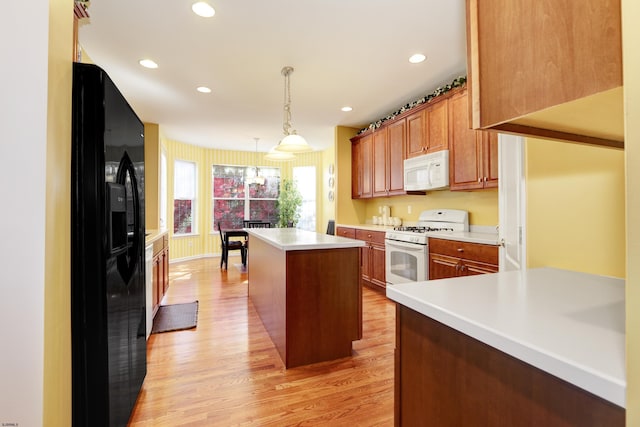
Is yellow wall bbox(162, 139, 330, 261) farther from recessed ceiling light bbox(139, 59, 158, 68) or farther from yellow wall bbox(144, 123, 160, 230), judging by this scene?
recessed ceiling light bbox(139, 59, 158, 68)

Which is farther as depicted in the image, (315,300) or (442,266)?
(442,266)

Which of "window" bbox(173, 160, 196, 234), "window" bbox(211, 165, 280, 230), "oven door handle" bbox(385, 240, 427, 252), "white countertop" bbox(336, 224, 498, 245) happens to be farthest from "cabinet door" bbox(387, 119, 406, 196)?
"window" bbox(173, 160, 196, 234)

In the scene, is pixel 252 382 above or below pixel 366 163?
below

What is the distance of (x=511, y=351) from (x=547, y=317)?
180mm

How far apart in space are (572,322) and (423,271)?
8.91ft

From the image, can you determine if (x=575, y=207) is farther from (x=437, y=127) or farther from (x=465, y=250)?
(x=437, y=127)

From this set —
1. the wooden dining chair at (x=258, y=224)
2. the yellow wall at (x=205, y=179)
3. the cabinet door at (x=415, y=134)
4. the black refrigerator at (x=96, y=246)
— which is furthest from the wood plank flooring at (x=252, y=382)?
the yellow wall at (x=205, y=179)

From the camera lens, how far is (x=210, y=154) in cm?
708

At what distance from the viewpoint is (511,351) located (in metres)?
0.54

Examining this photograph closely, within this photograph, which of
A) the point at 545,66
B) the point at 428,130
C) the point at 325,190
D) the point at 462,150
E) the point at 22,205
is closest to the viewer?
the point at 545,66

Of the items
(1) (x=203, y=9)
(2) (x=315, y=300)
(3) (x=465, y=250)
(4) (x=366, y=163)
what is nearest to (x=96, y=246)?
(2) (x=315, y=300)

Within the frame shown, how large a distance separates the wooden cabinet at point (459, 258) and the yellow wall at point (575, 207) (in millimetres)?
1356

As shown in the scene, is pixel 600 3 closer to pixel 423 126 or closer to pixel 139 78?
pixel 423 126

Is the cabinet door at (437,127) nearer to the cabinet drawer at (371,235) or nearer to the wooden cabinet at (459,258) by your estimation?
the wooden cabinet at (459,258)
